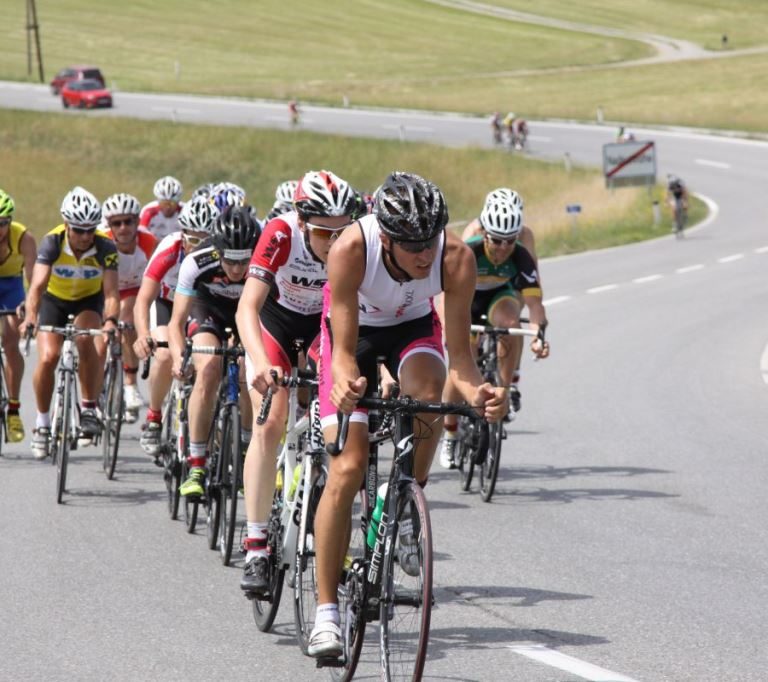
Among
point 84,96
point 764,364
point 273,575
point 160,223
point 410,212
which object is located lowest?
point 764,364

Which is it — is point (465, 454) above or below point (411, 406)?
below

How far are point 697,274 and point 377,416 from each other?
22.8 m

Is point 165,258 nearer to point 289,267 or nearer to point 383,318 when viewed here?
point 289,267

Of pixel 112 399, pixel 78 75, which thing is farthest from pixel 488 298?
A: pixel 78 75

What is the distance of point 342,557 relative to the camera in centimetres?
577

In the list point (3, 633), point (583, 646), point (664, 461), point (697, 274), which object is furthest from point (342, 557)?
point (697, 274)

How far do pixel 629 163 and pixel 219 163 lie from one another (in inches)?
932

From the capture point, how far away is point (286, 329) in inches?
318

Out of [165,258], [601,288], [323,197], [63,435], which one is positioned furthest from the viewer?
[601,288]

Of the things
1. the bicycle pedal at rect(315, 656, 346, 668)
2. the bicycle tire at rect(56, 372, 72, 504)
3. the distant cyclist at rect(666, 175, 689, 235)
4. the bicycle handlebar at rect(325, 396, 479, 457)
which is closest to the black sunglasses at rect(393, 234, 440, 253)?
the bicycle handlebar at rect(325, 396, 479, 457)

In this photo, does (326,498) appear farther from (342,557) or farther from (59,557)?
(59,557)

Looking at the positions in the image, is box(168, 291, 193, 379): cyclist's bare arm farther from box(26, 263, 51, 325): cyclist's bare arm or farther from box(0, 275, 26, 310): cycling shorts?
box(0, 275, 26, 310): cycling shorts

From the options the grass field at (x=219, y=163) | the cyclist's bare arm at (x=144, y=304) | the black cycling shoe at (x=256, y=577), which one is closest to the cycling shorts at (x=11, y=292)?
the cyclist's bare arm at (x=144, y=304)

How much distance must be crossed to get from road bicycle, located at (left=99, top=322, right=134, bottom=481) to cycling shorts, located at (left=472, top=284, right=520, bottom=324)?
99.8 inches
